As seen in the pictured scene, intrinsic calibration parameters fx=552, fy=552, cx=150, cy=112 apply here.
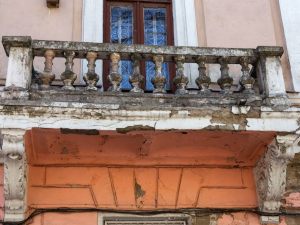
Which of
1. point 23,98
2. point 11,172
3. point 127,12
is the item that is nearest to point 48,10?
point 127,12

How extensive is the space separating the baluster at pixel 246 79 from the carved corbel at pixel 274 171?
2.12ft

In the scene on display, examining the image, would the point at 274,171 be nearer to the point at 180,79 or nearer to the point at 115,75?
the point at 180,79

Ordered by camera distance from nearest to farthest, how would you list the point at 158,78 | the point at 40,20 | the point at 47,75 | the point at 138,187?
the point at 47,75 → the point at 158,78 → the point at 138,187 → the point at 40,20

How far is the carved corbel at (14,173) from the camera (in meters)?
5.30

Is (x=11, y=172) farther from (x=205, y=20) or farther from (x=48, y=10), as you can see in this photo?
(x=205, y=20)

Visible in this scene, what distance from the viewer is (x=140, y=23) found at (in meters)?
7.16

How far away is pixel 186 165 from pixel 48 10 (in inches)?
104

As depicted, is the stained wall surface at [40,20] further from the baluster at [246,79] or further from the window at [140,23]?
the baluster at [246,79]

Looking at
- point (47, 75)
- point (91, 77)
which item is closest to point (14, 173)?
point (47, 75)

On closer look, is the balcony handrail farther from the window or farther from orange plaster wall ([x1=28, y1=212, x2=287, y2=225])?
orange plaster wall ([x1=28, y1=212, x2=287, y2=225])

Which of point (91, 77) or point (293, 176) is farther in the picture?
point (293, 176)

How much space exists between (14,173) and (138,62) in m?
1.74

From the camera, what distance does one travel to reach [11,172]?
5570 millimetres

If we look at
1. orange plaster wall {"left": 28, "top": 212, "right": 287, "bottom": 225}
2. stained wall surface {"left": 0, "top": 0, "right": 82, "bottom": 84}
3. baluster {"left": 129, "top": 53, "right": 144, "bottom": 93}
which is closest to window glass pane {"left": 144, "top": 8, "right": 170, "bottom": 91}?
stained wall surface {"left": 0, "top": 0, "right": 82, "bottom": 84}
